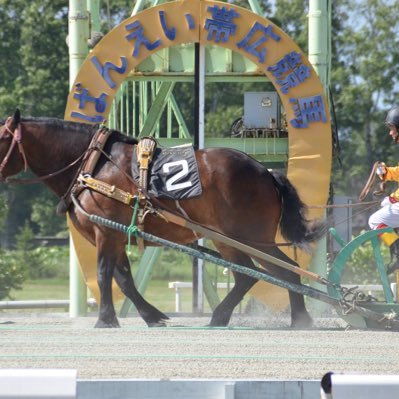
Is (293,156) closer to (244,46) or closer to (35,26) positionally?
(244,46)

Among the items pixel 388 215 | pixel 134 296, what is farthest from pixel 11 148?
pixel 388 215

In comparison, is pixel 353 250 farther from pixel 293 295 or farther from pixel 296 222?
pixel 293 295

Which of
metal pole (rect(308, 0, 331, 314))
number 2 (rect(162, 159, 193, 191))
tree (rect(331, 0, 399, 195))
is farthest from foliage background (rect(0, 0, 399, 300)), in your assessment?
number 2 (rect(162, 159, 193, 191))

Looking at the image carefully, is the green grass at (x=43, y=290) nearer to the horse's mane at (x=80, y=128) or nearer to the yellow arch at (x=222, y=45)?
the yellow arch at (x=222, y=45)

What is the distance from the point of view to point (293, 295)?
40.9 ft

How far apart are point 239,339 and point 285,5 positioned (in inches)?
1132

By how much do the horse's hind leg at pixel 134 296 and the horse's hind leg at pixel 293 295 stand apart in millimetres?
1147

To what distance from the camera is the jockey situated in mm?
11602

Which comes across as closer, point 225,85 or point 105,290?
point 105,290

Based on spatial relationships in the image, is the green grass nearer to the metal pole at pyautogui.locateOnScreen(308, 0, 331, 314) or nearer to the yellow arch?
the yellow arch

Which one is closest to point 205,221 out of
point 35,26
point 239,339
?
point 239,339

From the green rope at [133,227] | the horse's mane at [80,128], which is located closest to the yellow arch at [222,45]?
the horse's mane at [80,128]

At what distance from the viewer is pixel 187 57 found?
Answer: 47.7 ft

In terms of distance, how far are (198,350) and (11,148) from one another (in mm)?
3321
